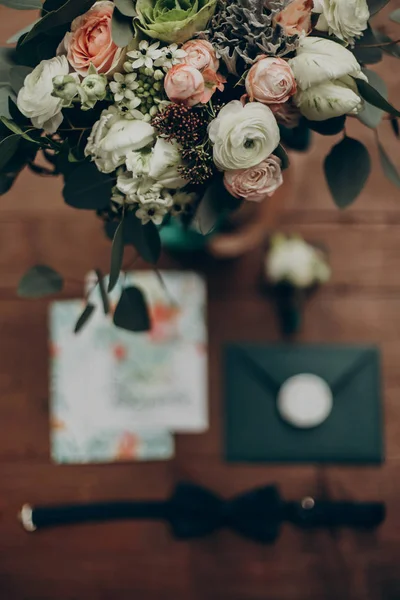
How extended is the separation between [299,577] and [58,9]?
877 mm

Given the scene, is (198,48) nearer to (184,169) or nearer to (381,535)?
(184,169)

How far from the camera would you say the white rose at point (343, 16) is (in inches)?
22.4

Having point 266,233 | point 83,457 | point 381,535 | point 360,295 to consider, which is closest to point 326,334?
point 360,295

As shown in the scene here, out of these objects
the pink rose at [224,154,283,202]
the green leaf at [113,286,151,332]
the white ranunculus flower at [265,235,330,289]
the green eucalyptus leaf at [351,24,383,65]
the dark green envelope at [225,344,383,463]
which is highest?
the green eucalyptus leaf at [351,24,383,65]

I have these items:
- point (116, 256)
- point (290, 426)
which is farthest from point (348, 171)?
point (290, 426)

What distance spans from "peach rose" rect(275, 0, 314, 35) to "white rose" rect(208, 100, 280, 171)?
0.08 meters

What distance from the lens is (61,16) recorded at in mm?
580

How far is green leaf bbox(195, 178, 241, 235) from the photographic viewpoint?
2.05 feet

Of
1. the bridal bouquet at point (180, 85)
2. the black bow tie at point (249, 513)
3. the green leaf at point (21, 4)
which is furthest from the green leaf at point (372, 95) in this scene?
the black bow tie at point (249, 513)

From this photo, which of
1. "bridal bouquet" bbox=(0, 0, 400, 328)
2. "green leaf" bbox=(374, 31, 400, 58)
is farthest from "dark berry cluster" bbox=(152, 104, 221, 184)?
"green leaf" bbox=(374, 31, 400, 58)

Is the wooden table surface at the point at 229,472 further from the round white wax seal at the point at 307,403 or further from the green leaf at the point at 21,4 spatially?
the green leaf at the point at 21,4

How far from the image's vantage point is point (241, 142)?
54cm

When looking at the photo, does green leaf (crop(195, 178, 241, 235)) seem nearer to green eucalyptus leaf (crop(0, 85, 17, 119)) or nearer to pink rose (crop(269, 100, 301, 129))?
pink rose (crop(269, 100, 301, 129))

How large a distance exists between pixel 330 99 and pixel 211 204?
0.15m
